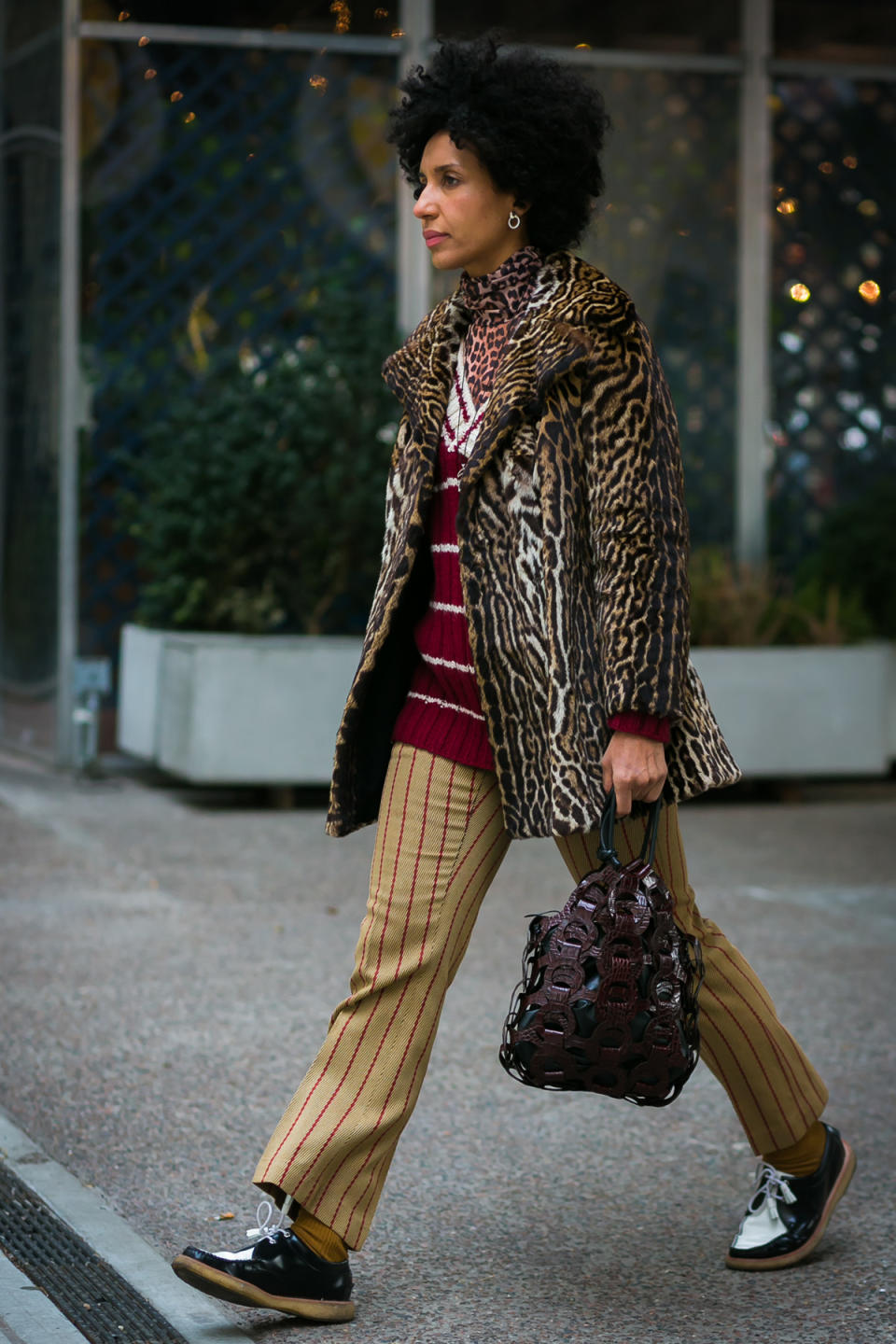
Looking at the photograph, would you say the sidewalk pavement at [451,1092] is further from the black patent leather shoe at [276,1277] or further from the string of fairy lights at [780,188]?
the string of fairy lights at [780,188]

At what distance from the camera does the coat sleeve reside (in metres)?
3.11

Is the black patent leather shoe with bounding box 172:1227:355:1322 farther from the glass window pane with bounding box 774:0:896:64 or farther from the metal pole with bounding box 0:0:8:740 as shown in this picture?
the glass window pane with bounding box 774:0:896:64

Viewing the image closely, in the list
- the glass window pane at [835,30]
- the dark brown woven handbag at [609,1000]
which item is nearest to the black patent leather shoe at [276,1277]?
the dark brown woven handbag at [609,1000]

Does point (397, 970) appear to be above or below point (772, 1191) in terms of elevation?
above

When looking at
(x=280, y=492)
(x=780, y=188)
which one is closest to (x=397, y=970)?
(x=280, y=492)

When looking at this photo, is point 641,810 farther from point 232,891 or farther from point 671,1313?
point 232,891

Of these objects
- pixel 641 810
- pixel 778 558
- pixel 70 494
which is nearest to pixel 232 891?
pixel 70 494

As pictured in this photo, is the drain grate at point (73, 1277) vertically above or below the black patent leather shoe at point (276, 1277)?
below

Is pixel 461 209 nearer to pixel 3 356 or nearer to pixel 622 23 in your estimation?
pixel 3 356

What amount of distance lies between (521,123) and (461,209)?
17 cm

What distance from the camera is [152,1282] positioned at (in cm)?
335

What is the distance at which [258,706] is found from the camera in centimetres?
844

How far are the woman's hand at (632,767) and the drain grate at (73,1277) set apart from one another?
110 centimetres

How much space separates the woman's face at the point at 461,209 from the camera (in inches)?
127
